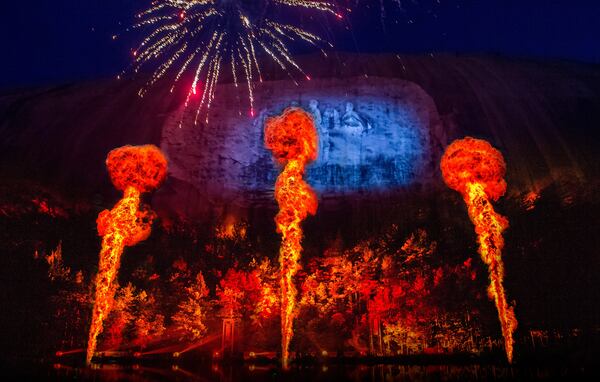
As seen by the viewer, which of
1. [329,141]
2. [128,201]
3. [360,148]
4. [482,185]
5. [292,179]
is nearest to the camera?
[482,185]

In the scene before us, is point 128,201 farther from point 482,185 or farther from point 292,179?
point 482,185

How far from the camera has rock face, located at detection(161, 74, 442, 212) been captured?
23125mm

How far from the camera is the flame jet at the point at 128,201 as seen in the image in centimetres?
2147

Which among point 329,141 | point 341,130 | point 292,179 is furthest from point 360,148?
point 292,179

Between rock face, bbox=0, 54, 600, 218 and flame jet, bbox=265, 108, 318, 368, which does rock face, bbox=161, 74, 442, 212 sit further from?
flame jet, bbox=265, 108, 318, 368

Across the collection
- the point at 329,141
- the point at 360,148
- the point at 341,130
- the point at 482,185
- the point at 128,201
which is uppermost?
the point at 341,130

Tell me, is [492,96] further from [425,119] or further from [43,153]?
[43,153]

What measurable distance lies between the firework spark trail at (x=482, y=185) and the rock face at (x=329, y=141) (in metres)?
1.89

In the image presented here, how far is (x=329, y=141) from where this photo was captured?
2386 centimetres

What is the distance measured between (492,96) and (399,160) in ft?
23.2

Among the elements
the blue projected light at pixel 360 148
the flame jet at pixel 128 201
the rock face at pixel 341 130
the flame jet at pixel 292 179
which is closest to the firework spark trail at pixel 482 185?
the rock face at pixel 341 130

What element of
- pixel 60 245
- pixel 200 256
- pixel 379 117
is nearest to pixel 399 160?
pixel 379 117

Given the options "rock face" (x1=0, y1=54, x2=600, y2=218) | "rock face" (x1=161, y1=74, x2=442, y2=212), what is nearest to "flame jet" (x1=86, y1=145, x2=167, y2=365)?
"rock face" (x1=0, y1=54, x2=600, y2=218)

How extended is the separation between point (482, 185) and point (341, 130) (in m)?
8.10
